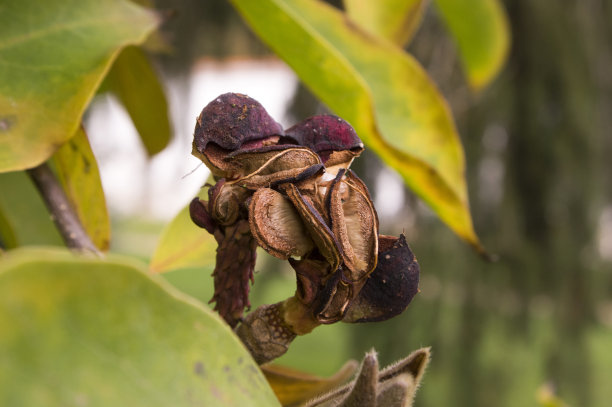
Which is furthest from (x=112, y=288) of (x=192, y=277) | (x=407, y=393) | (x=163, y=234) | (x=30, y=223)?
(x=192, y=277)

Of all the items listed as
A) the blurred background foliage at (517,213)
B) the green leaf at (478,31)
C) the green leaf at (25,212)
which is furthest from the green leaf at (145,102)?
the blurred background foliage at (517,213)

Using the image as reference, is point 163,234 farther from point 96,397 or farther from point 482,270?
point 482,270

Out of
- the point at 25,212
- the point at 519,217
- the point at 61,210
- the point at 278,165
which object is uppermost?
the point at 278,165

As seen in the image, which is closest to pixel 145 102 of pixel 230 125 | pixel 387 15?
pixel 387 15

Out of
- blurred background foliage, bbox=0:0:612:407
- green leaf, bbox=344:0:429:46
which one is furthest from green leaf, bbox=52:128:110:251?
blurred background foliage, bbox=0:0:612:407

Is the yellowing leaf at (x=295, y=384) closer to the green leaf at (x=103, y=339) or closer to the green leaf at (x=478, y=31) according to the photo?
the green leaf at (x=103, y=339)

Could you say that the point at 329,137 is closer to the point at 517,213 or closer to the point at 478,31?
the point at 478,31

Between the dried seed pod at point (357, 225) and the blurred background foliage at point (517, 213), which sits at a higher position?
the dried seed pod at point (357, 225)
